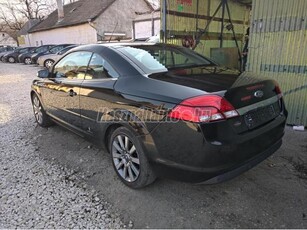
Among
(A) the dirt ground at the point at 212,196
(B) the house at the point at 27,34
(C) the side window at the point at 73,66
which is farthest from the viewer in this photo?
(B) the house at the point at 27,34

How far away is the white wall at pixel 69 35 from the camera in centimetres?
Result: 2275

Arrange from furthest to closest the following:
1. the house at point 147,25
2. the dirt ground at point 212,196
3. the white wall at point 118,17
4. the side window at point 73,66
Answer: the white wall at point 118,17
the house at point 147,25
the side window at point 73,66
the dirt ground at point 212,196

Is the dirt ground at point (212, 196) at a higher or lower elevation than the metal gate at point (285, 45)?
lower

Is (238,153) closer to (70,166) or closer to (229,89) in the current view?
(229,89)

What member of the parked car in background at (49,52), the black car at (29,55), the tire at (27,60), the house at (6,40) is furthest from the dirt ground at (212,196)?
the house at (6,40)

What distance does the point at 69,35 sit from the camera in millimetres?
25375

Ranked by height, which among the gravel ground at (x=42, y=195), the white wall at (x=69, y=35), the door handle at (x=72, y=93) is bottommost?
the gravel ground at (x=42, y=195)

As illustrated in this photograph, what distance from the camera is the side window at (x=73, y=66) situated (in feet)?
11.3

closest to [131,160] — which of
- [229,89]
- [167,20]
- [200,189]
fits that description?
[200,189]

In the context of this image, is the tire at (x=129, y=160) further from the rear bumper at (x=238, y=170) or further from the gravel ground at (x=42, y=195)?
the rear bumper at (x=238, y=170)

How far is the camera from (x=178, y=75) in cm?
268

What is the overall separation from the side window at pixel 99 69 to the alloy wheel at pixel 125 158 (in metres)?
0.74

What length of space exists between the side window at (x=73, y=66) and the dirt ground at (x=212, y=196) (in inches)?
45.6

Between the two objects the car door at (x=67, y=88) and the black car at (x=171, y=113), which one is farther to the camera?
the car door at (x=67, y=88)
